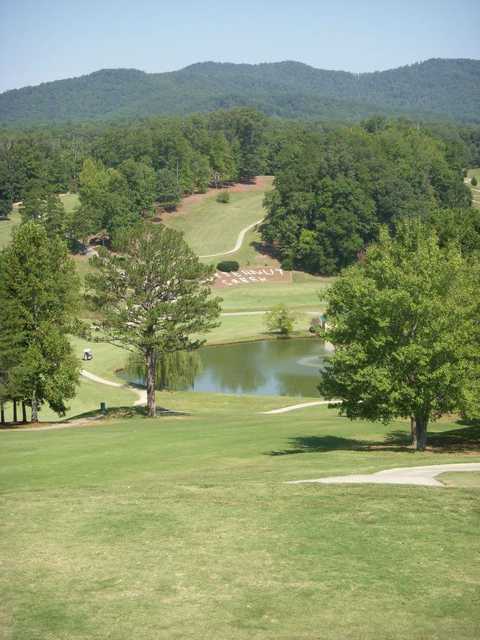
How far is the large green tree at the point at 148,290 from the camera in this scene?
42219 millimetres

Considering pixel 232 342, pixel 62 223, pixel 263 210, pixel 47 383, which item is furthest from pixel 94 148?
pixel 47 383

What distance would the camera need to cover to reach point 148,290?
1693 inches

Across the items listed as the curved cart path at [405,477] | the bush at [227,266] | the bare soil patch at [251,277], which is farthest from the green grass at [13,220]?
the curved cart path at [405,477]

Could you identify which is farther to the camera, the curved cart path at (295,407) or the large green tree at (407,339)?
the curved cart path at (295,407)

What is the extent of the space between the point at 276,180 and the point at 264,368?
74.6 meters

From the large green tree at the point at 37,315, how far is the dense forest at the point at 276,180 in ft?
232

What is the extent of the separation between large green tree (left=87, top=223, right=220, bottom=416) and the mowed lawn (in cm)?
1724

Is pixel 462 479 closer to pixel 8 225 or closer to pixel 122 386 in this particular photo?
pixel 122 386

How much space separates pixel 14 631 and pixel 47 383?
2723 centimetres

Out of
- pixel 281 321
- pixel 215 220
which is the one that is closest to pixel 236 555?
pixel 281 321

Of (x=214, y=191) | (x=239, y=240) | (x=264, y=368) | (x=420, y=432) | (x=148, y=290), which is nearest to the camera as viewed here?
(x=420, y=432)

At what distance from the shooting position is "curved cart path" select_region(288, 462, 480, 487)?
2072 cm

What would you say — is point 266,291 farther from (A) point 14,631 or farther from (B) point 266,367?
(A) point 14,631

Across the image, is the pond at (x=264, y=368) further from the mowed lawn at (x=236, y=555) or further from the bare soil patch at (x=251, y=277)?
the mowed lawn at (x=236, y=555)
